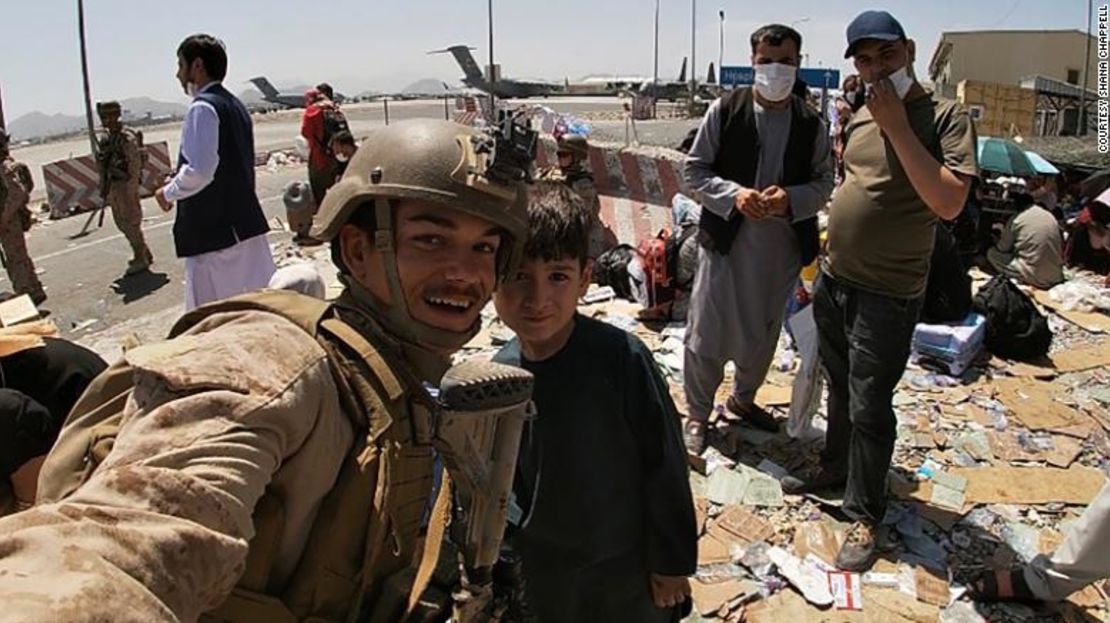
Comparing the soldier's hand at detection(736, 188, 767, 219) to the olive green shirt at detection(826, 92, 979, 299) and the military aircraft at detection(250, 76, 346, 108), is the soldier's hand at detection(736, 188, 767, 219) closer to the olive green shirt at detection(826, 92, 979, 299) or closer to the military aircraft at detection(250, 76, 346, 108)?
the olive green shirt at detection(826, 92, 979, 299)

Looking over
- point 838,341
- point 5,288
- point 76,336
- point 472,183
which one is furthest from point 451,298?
point 5,288

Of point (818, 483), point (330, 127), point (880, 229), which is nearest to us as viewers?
point (880, 229)

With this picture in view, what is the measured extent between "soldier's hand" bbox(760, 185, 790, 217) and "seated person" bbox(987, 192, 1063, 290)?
449 centimetres

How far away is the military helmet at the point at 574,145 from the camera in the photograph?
6.82m

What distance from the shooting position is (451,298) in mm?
1205

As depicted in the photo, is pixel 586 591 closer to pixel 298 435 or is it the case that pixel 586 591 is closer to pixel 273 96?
pixel 298 435

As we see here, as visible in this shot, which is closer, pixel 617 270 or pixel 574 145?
pixel 617 270

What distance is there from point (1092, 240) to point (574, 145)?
5400mm

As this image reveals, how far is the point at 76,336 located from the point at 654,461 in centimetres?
567

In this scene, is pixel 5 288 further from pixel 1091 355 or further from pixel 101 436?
pixel 1091 355

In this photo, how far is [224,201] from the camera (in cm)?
379

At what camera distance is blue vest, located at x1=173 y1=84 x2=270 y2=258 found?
373 cm

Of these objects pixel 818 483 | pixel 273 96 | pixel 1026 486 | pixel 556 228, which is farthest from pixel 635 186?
pixel 273 96

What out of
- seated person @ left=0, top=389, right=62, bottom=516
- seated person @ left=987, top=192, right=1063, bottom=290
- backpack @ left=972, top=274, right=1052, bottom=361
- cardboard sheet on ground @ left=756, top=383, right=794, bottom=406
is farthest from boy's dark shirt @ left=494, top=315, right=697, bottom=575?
seated person @ left=987, top=192, right=1063, bottom=290
